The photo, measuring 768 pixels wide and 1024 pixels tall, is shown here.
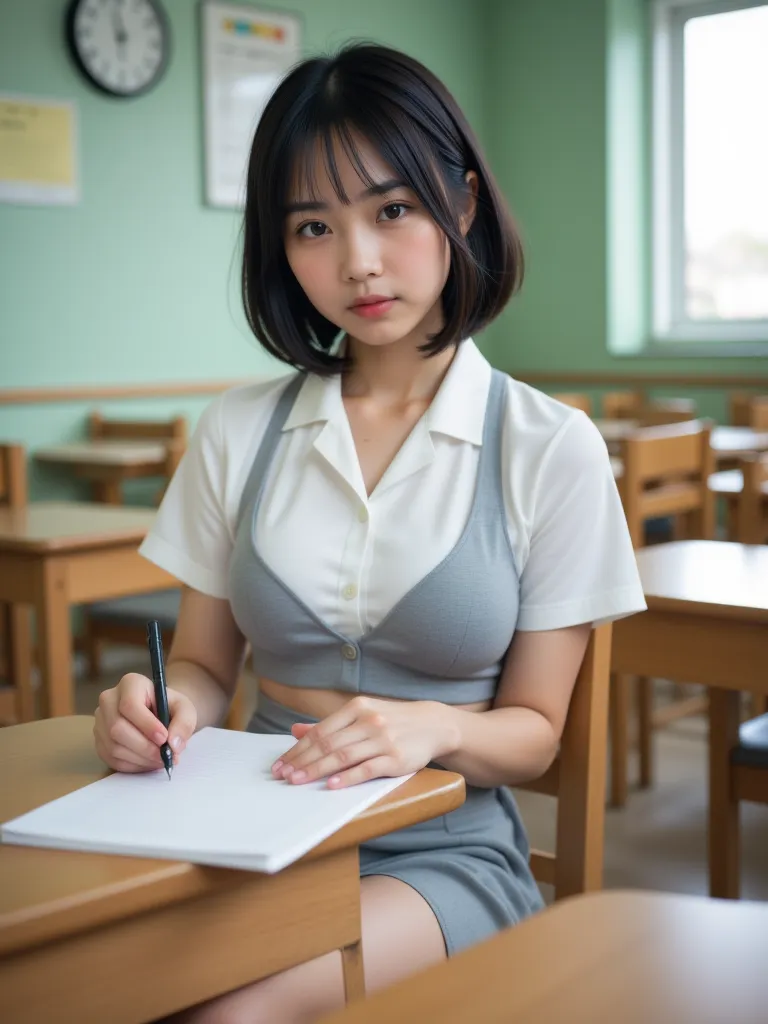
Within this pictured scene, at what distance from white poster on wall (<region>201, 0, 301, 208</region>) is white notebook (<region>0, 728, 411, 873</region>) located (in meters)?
4.41

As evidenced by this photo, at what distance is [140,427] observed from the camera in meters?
4.24

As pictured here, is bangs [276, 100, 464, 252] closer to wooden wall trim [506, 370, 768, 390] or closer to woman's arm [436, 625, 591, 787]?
woman's arm [436, 625, 591, 787]

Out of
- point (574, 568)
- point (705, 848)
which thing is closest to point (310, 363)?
point (574, 568)

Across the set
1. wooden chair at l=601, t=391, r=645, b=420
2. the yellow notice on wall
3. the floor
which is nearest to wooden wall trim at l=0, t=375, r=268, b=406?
the yellow notice on wall

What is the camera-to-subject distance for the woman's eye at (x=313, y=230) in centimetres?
130

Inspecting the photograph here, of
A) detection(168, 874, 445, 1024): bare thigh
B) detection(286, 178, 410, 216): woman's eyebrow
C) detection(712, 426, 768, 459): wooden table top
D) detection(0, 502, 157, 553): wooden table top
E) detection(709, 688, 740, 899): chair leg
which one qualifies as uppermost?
detection(286, 178, 410, 216): woman's eyebrow

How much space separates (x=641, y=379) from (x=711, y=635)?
14.4ft

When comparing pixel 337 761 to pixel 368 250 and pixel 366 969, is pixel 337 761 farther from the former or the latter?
pixel 368 250

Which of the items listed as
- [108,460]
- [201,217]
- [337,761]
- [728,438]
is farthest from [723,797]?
[201,217]

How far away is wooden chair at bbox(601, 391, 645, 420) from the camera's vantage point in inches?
176

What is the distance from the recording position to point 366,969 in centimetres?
102

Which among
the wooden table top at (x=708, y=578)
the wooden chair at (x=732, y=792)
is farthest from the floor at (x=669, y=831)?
the wooden table top at (x=708, y=578)

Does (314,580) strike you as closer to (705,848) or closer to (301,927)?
(301,927)

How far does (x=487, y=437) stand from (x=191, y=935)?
2.10ft
